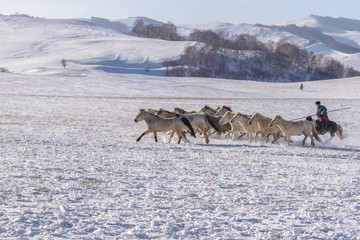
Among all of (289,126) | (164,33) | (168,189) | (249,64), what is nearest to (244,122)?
(289,126)

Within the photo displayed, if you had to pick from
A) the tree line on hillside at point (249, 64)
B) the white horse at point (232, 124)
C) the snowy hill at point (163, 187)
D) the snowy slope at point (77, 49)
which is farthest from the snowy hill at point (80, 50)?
the snowy hill at point (163, 187)

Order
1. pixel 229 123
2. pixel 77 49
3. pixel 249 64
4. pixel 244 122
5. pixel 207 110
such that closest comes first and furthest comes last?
pixel 244 122, pixel 229 123, pixel 207 110, pixel 249 64, pixel 77 49

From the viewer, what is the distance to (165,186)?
8594 millimetres

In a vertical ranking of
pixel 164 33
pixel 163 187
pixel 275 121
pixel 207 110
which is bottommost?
pixel 163 187

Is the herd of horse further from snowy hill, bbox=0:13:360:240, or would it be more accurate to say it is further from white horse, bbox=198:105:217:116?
white horse, bbox=198:105:217:116

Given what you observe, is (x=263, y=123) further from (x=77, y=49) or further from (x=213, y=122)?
(x=77, y=49)

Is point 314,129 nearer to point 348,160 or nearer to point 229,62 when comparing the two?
point 348,160

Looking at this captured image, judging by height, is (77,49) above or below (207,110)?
above

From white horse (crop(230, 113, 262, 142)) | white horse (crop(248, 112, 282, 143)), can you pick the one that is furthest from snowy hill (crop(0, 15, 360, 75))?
white horse (crop(248, 112, 282, 143))

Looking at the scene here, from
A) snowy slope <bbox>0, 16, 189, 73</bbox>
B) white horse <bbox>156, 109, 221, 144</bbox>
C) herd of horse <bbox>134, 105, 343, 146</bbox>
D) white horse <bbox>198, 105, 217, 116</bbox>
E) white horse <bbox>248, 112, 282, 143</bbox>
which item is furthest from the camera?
snowy slope <bbox>0, 16, 189, 73</bbox>

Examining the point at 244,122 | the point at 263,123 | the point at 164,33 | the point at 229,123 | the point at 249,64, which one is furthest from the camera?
the point at 164,33

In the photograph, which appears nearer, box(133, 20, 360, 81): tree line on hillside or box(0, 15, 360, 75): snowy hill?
box(0, 15, 360, 75): snowy hill

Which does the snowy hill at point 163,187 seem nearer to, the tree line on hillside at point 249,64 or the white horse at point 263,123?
the white horse at point 263,123

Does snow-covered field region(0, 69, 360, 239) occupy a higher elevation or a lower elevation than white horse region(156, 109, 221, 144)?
lower
